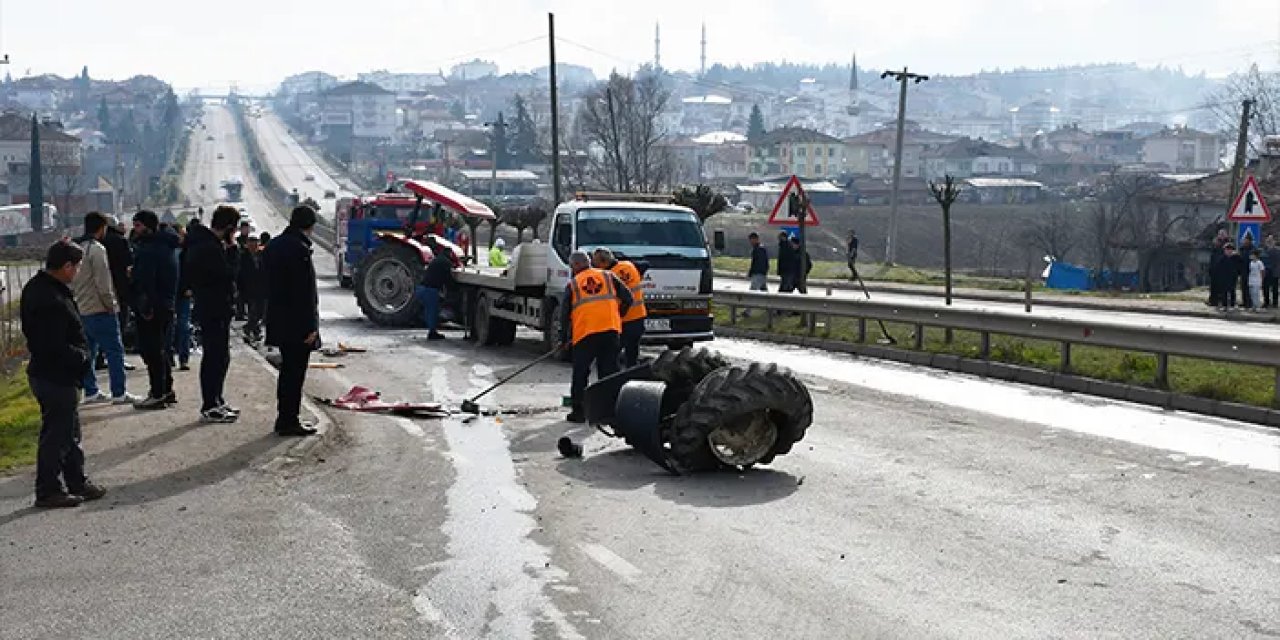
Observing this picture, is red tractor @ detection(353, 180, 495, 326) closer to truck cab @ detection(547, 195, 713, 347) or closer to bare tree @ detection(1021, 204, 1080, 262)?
truck cab @ detection(547, 195, 713, 347)

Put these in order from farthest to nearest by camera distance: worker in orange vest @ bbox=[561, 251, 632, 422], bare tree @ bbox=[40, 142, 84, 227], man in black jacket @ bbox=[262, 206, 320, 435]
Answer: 1. bare tree @ bbox=[40, 142, 84, 227]
2. worker in orange vest @ bbox=[561, 251, 632, 422]
3. man in black jacket @ bbox=[262, 206, 320, 435]

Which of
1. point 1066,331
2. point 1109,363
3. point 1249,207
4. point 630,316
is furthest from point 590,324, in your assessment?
point 1249,207

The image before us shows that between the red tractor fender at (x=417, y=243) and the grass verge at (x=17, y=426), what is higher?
the red tractor fender at (x=417, y=243)

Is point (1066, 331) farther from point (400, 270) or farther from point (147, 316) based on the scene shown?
point (400, 270)

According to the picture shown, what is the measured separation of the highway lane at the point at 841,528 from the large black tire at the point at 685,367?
0.77 metres

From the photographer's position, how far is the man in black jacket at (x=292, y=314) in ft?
43.1

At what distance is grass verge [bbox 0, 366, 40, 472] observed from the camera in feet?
39.1

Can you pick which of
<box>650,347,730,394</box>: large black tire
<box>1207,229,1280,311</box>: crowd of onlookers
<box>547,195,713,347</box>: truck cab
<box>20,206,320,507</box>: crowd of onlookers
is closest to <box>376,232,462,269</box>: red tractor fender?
<box>547,195,713,347</box>: truck cab

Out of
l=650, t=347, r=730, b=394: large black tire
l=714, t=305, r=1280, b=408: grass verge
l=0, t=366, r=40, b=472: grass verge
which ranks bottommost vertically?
l=0, t=366, r=40, b=472: grass verge

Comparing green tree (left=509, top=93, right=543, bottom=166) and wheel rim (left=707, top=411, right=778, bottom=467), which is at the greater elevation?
green tree (left=509, top=93, right=543, bottom=166)

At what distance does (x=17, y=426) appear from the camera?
13656 mm

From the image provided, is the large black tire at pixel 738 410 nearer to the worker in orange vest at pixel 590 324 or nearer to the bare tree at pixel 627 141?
the worker in orange vest at pixel 590 324

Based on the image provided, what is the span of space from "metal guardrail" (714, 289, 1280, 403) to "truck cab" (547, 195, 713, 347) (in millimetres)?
3298

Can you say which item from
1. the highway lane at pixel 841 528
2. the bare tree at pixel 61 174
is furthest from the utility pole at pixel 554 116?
the bare tree at pixel 61 174
